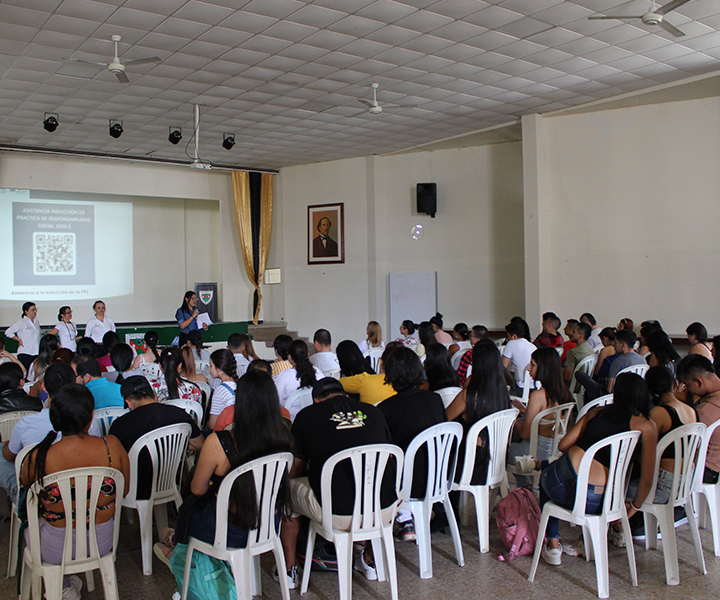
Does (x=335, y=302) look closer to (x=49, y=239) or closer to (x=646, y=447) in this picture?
(x=49, y=239)

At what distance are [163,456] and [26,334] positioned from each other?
5.79 meters

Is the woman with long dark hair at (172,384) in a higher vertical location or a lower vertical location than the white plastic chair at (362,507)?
higher

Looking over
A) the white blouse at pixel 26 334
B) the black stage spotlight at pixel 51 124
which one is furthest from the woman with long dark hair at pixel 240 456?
the black stage spotlight at pixel 51 124

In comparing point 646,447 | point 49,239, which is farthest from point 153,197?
point 646,447

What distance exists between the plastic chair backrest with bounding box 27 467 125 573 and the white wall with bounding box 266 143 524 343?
7.84 metres

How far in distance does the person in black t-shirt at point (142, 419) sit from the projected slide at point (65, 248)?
8272 millimetres

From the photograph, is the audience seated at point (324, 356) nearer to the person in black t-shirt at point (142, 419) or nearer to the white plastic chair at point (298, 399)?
the white plastic chair at point (298, 399)

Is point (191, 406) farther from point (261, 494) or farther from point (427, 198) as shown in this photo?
point (427, 198)

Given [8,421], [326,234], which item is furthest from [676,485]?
[326,234]

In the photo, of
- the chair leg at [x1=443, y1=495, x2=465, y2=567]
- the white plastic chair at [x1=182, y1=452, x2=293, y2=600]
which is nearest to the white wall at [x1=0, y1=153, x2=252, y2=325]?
the chair leg at [x1=443, y1=495, x2=465, y2=567]

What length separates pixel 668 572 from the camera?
2.88m

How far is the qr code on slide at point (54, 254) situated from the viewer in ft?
33.4

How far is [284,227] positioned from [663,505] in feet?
29.9

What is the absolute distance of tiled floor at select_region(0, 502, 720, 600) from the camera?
2826mm
